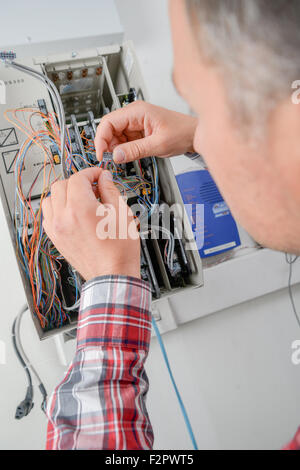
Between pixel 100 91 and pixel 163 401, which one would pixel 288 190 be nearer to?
pixel 100 91

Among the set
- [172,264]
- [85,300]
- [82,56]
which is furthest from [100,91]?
[85,300]

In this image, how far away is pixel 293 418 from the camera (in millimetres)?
1107

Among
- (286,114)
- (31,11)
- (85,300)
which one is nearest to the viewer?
(286,114)

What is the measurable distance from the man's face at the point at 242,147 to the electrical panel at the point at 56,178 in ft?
1.36

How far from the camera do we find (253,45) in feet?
0.88

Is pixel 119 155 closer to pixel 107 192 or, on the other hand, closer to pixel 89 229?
pixel 107 192

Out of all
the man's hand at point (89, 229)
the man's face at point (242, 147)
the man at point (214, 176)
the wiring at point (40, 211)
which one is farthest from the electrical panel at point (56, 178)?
the man's face at point (242, 147)

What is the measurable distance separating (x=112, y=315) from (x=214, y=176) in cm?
31

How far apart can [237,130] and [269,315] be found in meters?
1.09

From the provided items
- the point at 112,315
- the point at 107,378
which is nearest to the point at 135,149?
the point at 112,315

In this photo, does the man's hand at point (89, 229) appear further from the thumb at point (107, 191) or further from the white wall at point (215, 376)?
the white wall at point (215, 376)

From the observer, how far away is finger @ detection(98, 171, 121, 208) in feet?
1.91

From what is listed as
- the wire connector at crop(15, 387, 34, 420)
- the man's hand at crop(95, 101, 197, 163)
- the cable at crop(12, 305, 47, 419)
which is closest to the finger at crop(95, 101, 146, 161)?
the man's hand at crop(95, 101, 197, 163)

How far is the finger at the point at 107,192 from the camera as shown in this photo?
583 mm
